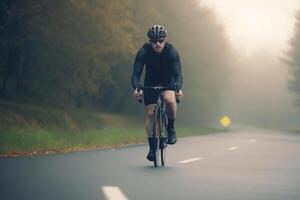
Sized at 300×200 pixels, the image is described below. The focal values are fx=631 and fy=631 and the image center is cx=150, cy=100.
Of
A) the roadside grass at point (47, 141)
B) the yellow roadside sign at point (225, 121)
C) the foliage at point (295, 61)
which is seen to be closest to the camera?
the roadside grass at point (47, 141)

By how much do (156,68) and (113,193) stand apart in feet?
12.5

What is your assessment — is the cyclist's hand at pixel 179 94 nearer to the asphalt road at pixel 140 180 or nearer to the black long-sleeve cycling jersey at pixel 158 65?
the black long-sleeve cycling jersey at pixel 158 65

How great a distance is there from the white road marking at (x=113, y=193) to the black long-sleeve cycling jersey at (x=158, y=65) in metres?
3.11

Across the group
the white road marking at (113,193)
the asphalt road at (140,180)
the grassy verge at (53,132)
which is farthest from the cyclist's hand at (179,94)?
the grassy verge at (53,132)

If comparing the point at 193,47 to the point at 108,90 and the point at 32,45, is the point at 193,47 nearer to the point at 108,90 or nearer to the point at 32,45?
the point at 108,90

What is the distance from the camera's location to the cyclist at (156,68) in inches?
427

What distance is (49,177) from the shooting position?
916 centimetres

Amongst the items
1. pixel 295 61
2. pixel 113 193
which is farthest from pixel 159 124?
pixel 295 61

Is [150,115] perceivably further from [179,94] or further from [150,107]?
[179,94]

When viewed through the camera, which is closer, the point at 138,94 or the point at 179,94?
the point at 138,94

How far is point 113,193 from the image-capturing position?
7621 millimetres

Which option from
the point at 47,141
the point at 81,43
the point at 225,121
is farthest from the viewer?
the point at 225,121

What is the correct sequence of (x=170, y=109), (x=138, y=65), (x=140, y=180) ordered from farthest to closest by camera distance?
(x=170, y=109) → (x=138, y=65) → (x=140, y=180)

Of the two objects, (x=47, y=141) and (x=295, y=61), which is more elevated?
(x=295, y=61)
